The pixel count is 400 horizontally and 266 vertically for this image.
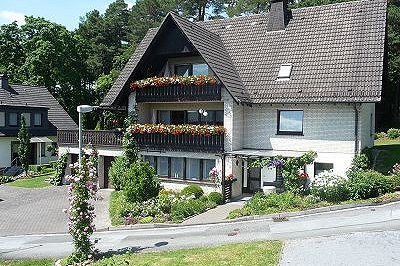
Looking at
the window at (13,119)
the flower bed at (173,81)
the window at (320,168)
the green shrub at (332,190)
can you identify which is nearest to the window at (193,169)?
the flower bed at (173,81)

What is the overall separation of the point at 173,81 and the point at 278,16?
8460mm

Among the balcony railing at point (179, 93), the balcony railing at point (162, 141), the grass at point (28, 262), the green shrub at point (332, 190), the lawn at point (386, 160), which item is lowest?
the grass at point (28, 262)

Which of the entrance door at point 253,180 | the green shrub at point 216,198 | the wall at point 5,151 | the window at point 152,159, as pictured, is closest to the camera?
the green shrub at point 216,198

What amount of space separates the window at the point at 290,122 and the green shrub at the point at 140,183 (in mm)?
7967

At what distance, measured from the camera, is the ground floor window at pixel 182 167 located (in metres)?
25.3

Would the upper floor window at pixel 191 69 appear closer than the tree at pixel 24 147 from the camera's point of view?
Yes

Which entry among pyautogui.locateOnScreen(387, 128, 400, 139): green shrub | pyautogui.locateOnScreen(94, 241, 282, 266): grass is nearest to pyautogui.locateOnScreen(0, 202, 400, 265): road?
pyautogui.locateOnScreen(94, 241, 282, 266): grass

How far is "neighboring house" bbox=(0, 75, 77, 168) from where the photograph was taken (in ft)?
134

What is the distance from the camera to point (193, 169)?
84.3 feet

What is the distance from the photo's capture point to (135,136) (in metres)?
27.2

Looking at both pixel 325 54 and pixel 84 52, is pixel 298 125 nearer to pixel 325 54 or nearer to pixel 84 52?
pixel 325 54

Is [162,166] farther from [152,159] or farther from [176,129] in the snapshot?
[176,129]

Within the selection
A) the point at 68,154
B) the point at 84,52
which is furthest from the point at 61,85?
the point at 68,154

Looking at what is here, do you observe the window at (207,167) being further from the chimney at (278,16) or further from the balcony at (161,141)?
the chimney at (278,16)
